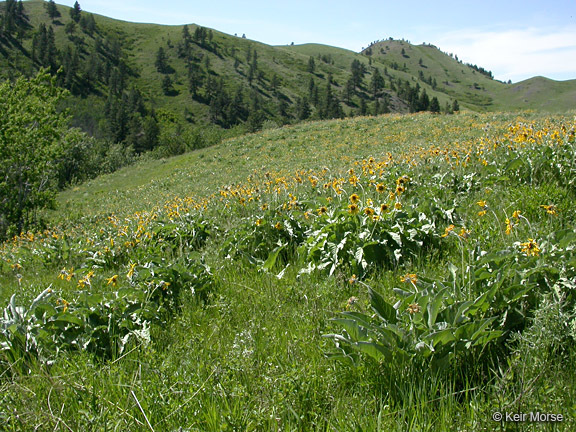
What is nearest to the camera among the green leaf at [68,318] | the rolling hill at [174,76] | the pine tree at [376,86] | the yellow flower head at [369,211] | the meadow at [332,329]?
the meadow at [332,329]

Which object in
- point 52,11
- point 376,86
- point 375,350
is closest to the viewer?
point 375,350

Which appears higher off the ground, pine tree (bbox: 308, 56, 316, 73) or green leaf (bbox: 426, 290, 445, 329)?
pine tree (bbox: 308, 56, 316, 73)

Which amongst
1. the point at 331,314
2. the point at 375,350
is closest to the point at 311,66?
the point at 331,314

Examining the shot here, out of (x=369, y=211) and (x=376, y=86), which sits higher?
(x=376, y=86)

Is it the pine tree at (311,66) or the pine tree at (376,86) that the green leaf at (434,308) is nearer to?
the pine tree at (376,86)

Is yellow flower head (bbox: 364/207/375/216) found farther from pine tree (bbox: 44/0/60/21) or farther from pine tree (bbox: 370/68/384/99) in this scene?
pine tree (bbox: 44/0/60/21)

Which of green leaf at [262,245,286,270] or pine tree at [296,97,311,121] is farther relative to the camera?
pine tree at [296,97,311,121]

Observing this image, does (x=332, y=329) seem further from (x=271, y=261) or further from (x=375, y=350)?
(x=271, y=261)

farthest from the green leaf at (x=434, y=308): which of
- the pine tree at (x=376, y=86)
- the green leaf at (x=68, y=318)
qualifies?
the pine tree at (x=376, y=86)

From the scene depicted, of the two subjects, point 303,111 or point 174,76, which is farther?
point 174,76

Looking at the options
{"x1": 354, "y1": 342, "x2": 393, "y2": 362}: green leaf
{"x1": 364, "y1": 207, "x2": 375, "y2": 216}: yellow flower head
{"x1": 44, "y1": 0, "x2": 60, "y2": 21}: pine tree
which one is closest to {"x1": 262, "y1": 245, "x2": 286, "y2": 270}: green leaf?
{"x1": 364, "y1": 207, "x2": 375, "y2": 216}: yellow flower head

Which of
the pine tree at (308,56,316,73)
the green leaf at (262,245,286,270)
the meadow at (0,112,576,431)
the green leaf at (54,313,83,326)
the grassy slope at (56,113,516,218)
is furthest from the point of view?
the pine tree at (308,56,316,73)

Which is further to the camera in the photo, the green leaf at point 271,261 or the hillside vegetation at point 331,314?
the green leaf at point 271,261

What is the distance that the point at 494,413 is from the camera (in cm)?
157
